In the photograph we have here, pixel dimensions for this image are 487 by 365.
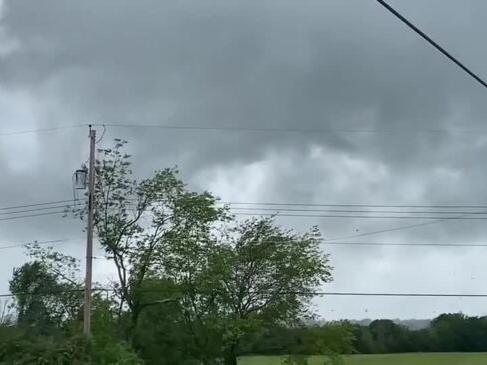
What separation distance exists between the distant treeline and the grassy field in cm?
50

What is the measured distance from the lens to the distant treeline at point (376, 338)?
52844mm

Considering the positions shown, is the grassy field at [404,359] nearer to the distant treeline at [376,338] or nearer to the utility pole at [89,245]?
the distant treeline at [376,338]

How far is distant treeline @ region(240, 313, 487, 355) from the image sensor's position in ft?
173

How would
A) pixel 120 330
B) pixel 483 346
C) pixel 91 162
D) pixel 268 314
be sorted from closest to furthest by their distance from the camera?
1. pixel 91 162
2. pixel 120 330
3. pixel 268 314
4. pixel 483 346

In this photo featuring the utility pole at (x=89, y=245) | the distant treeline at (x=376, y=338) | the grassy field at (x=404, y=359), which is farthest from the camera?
the grassy field at (x=404, y=359)

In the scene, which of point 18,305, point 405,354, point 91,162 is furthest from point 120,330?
point 405,354

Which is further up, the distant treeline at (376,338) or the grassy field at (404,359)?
the distant treeline at (376,338)

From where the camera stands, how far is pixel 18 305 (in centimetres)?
5131

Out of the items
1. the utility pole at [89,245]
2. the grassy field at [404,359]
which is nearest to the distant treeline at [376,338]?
the grassy field at [404,359]

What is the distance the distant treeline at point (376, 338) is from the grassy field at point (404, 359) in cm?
50

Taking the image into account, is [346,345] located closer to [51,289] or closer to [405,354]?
[405,354]

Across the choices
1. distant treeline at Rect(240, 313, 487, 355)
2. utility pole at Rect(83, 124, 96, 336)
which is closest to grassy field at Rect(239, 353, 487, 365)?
distant treeline at Rect(240, 313, 487, 355)

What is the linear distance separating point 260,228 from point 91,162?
19.0 meters

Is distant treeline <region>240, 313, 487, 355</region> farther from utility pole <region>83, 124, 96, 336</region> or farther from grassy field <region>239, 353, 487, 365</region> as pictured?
utility pole <region>83, 124, 96, 336</region>
